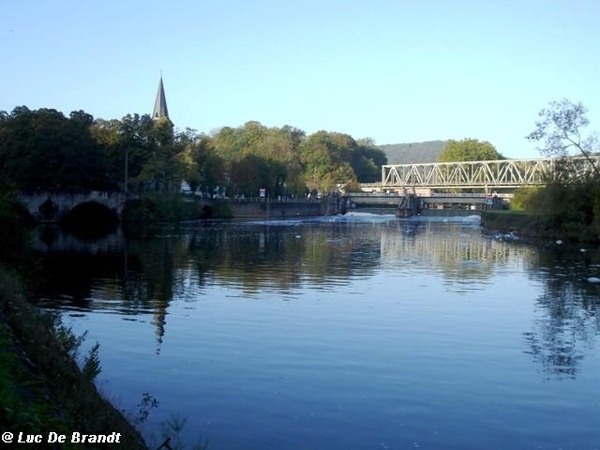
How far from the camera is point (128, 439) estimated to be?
10.8 m

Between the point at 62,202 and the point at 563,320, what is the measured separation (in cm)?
7914

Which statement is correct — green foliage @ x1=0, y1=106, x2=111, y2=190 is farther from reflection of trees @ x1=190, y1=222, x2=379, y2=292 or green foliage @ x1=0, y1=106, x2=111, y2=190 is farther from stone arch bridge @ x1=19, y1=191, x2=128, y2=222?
reflection of trees @ x1=190, y1=222, x2=379, y2=292

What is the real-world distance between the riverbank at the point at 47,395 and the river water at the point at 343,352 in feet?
4.35

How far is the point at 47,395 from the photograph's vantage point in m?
10.7

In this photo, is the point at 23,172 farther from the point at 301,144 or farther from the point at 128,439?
the point at 301,144

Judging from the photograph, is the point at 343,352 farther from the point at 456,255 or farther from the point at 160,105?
the point at 160,105

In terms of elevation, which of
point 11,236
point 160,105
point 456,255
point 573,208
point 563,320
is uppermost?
point 160,105

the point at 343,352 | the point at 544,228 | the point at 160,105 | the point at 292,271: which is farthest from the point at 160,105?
the point at 343,352

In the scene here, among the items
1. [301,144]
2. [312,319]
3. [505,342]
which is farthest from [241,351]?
[301,144]

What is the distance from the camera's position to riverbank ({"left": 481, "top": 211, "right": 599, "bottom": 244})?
2667 inches

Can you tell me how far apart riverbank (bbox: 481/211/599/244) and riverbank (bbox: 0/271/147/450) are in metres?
59.1

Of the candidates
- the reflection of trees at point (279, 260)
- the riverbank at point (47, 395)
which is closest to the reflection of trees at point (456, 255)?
the reflection of trees at point (279, 260)

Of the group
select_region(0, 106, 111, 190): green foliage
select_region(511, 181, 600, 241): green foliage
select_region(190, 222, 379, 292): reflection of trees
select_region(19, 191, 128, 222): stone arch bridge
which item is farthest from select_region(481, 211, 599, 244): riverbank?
select_region(0, 106, 111, 190): green foliage

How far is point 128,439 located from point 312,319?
14.0 metres
